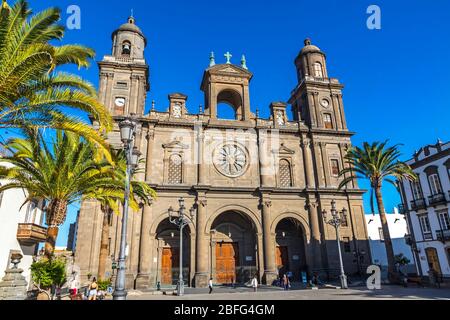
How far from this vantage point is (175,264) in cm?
2836

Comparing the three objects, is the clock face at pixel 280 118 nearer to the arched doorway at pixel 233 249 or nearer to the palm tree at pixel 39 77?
the arched doorway at pixel 233 249

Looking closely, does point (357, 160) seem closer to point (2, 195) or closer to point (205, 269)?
point (205, 269)

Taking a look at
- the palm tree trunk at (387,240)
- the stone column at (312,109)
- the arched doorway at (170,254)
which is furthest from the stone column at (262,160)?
the palm tree trunk at (387,240)

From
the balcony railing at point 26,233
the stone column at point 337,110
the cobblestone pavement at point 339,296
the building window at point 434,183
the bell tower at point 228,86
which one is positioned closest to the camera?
the cobblestone pavement at point 339,296

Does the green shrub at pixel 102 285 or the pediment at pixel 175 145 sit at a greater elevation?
the pediment at pixel 175 145

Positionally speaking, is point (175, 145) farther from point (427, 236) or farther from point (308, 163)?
point (427, 236)

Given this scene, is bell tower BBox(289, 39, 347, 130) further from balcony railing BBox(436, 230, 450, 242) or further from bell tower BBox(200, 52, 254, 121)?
balcony railing BBox(436, 230, 450, 242)

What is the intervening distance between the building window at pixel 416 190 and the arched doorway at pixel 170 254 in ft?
78.7

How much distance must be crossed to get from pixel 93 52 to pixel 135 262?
1989 centimetres

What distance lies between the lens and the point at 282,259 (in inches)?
1210

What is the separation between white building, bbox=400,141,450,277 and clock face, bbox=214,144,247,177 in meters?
18.2

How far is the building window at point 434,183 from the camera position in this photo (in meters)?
29.6

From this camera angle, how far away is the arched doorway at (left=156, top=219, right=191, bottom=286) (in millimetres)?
27578

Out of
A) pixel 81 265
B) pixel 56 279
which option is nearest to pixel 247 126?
pixel 81 265
